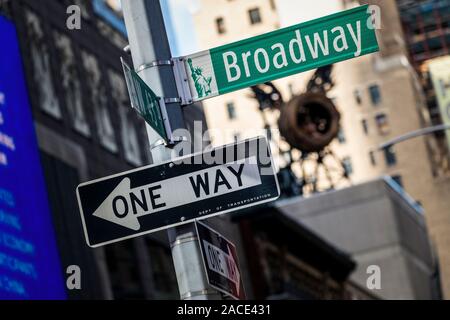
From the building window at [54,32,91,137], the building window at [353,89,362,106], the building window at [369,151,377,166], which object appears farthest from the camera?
the building window at [353,89,362,106]

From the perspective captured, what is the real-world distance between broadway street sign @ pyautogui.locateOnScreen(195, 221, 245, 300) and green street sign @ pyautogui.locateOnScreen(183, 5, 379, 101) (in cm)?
105

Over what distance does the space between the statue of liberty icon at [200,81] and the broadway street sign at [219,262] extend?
1.01 meters

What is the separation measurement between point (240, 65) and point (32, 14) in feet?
70.6

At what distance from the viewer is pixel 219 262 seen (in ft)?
29.5

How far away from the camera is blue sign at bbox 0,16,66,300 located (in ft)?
81.6

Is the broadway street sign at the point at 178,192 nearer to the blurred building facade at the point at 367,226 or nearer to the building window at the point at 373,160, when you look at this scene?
the blurred building facade at the point at 367,226

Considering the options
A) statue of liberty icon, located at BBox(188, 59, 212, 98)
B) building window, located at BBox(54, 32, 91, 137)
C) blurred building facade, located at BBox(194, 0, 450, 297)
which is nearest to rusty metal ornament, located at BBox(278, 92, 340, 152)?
building window, located at BBox(54, 32, 91, 137)

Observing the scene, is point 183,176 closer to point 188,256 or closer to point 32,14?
point 188,256

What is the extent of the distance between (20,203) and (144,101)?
706 inches

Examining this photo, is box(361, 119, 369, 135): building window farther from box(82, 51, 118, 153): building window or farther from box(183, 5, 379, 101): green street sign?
box(183, 5, 379, 101): green street sign

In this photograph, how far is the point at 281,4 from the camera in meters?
111

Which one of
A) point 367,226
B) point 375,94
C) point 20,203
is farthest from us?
point 375,94

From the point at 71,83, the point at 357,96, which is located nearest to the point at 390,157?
the point at 357,96

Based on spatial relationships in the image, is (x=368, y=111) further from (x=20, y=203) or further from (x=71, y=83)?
(x=20, y=203)
